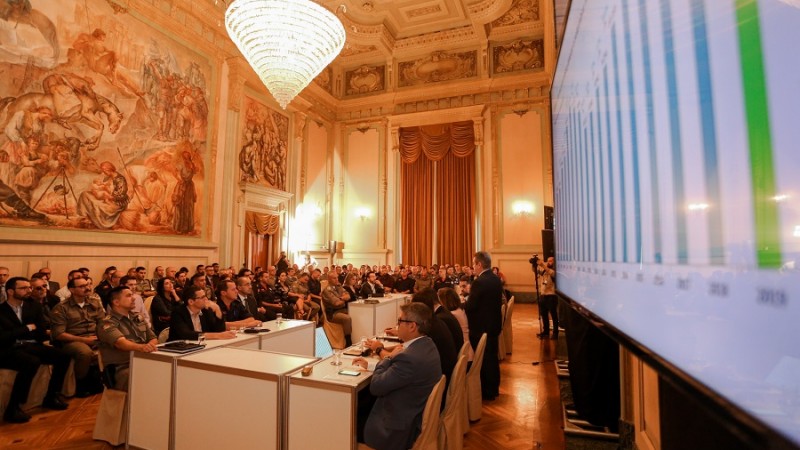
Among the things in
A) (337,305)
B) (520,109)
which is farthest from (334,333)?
(520,109)

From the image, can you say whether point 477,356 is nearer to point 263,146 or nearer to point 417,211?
point 263,146

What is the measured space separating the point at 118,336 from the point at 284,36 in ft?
12.9

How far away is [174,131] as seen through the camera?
9133mm

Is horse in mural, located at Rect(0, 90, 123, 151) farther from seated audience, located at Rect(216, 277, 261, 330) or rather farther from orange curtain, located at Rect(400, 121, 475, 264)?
orange curtain, located at Rect(400, 121, 475, 264)

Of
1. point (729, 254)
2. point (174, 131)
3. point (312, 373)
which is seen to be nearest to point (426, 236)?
point (174, 131)

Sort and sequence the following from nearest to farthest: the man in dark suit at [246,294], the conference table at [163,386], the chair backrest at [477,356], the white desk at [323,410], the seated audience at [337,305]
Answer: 1. the white desk at [323,410]
2. the conference table at [163,386]
3. the chair backrest at [477,356]
4. the man in dark suit at [246,294]
5. the seated audience at [337,305]

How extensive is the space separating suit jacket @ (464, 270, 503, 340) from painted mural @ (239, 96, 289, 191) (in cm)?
860

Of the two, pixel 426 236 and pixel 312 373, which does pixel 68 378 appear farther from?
pixel 426 236

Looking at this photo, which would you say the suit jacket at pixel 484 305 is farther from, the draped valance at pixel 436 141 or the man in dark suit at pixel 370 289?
the draped valance at pixel 436 141

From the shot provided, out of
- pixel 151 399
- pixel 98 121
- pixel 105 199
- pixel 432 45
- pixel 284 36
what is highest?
pixel 432 45

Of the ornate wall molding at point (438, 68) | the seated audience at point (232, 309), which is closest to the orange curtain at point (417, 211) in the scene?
the ornate wall molding at point (438, 68)

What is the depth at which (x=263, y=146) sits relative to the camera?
1209cm

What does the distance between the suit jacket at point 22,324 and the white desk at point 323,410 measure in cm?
358

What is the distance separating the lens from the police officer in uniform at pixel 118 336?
3.58 m
